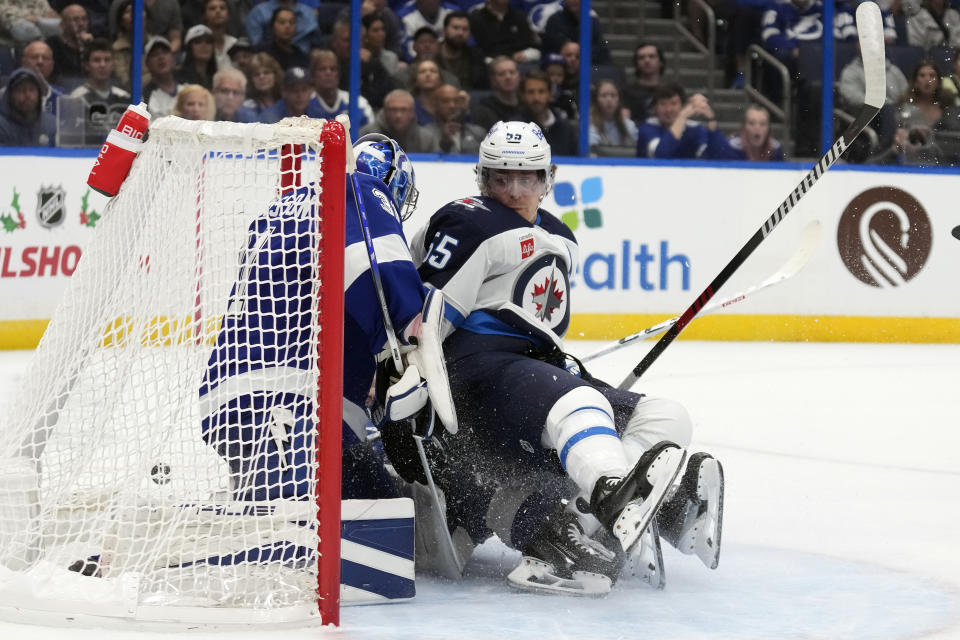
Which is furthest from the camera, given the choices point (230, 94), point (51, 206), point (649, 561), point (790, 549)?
point (230, 94)

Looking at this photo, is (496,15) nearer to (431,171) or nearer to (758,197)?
(431,171)

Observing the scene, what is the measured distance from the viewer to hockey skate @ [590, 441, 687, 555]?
2.38 m

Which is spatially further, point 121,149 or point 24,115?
point 24,115

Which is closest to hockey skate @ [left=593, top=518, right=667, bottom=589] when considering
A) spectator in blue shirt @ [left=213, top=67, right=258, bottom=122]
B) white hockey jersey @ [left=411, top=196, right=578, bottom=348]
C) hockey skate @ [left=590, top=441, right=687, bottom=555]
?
hockey skate @ [left=590, top=441, right=687, bottom=555]

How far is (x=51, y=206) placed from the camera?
6.27 meters

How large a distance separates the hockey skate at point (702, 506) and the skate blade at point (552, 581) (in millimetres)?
169

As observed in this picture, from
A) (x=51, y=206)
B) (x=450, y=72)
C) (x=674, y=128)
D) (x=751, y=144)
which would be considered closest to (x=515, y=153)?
(x=51, y=206)

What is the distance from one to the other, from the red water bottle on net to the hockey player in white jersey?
61 cm

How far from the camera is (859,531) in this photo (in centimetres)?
320

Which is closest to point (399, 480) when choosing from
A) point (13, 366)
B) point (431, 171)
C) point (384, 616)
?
point (384, 616)

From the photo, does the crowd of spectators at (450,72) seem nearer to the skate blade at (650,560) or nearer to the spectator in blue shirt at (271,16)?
the spectator in blue shirt at (271,16)

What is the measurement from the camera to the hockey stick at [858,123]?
292cm

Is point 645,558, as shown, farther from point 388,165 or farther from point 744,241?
point 744,241

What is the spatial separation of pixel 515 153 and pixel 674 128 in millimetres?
4552
